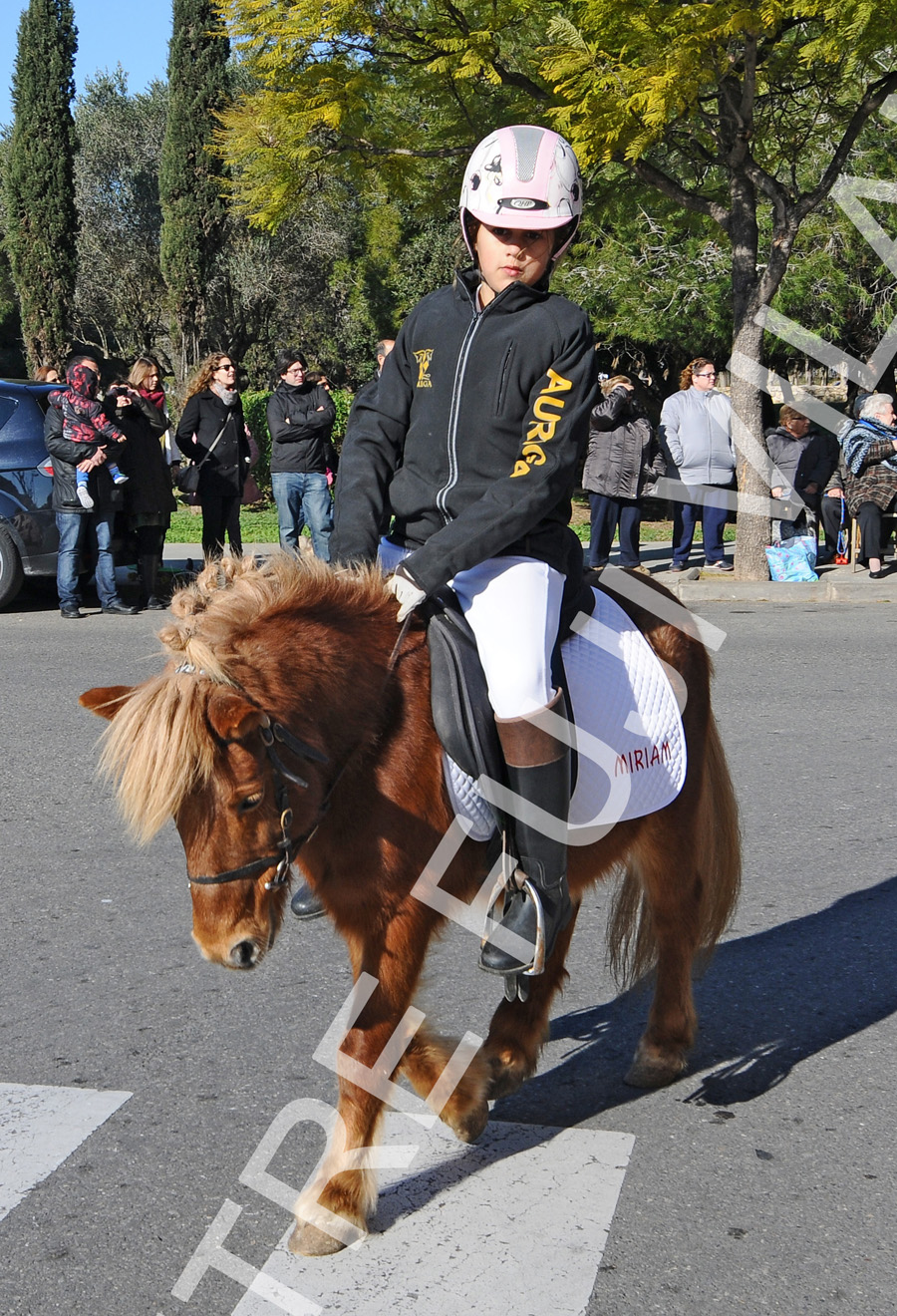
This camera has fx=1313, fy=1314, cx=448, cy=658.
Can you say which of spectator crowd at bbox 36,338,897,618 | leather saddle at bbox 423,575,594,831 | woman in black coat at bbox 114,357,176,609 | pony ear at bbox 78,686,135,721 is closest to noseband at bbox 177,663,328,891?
pony ear at bbox 78,686,135,721

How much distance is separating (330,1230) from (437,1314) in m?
0.33

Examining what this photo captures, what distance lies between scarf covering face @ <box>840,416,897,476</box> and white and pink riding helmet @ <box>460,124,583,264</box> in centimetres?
1052

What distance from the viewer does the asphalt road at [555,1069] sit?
2.74 metres

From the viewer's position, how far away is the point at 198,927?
2.57 m

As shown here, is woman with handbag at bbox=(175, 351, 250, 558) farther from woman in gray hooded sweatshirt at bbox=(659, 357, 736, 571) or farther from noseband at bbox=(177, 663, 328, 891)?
noseband at bbox=(177, 663, 328, 891)

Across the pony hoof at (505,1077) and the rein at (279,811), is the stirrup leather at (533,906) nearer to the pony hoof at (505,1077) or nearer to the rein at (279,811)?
the pony hoof at (505,1077)

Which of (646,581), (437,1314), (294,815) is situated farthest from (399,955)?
(646,581)

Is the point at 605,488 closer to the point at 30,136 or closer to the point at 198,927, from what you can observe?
the point at 198,927

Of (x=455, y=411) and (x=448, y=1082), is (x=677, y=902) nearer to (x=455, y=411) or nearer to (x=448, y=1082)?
(x=448, y=1082)

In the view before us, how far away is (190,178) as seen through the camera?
26.7 m

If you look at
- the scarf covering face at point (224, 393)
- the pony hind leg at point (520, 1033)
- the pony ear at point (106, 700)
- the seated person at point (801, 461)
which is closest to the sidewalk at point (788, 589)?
the seated person at point (801, 461)

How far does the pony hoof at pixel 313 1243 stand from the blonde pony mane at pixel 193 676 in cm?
96

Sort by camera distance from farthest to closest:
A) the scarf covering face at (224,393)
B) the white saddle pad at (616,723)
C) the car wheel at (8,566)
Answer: the scarf covering face at (224,393)
the car wheel at (8,566)
the white saddle pad at (616,723)

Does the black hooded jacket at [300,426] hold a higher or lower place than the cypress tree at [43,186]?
lower
